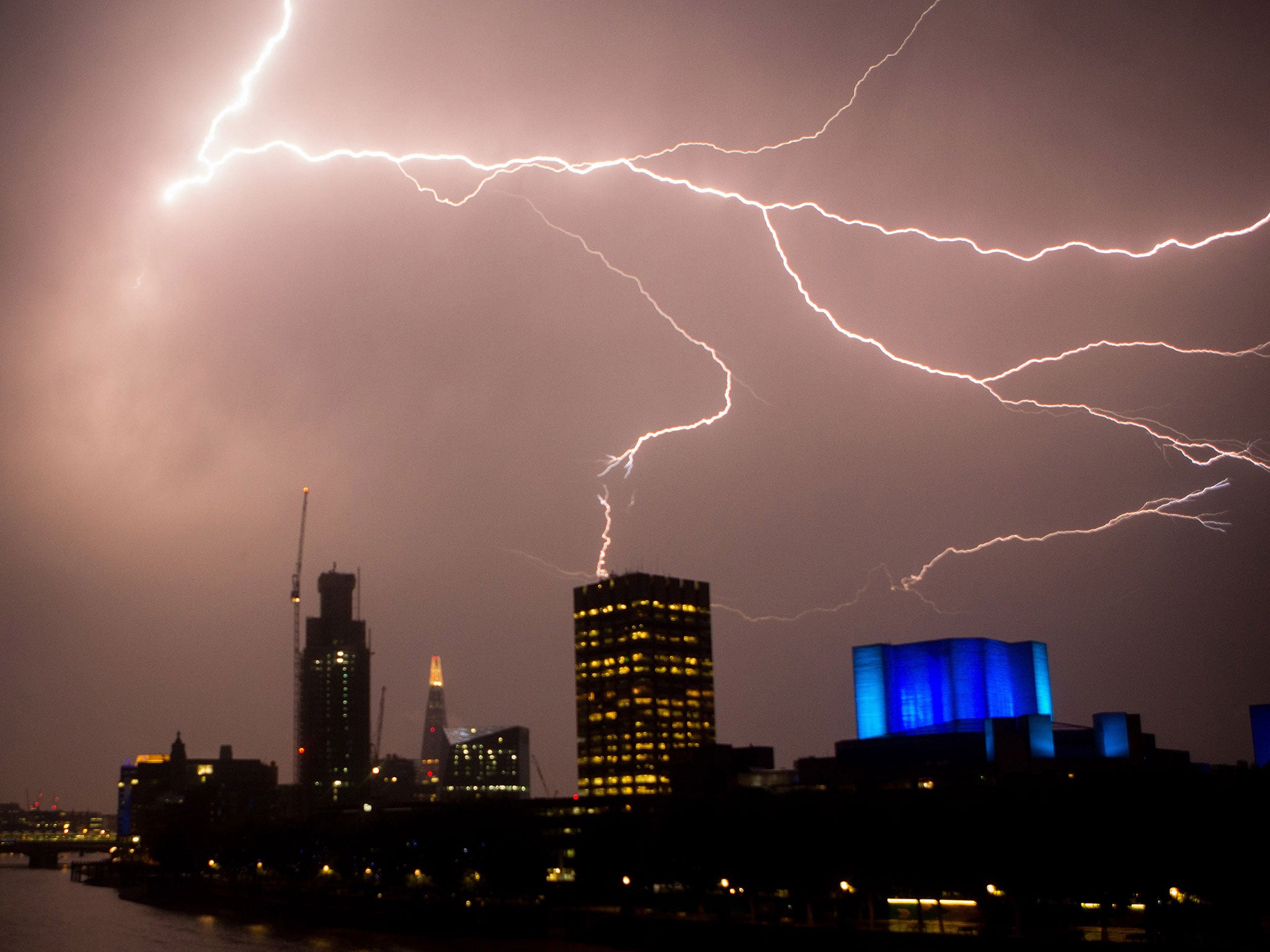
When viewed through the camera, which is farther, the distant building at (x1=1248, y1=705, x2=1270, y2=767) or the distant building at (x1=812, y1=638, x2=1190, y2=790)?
the distant building at (x1=812, y1=638, x2=1190, y2=790)

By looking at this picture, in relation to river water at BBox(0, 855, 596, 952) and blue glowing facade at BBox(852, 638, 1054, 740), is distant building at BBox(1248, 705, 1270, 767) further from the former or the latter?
river water at BBox(0, 855, 596, 952)

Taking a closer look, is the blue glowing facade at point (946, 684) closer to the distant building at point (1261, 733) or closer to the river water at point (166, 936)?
the distant building at point (1261, 733)

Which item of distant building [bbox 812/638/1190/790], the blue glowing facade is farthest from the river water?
the blue glowing facade

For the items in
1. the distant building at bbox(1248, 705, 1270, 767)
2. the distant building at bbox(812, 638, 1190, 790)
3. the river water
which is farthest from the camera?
the distant building at bbox(812, 638, 1190, 790)

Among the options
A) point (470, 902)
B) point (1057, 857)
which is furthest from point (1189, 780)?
point (470, 902)

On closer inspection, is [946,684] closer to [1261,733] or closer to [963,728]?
[963,728]

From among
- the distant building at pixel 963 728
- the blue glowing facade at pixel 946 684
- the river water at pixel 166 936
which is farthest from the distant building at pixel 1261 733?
the river water at pixel 166 936

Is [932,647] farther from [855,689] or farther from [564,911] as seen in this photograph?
[564,911]
